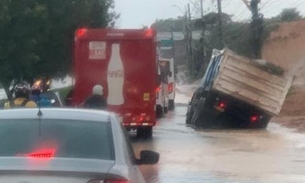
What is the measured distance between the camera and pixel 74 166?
7.81 m

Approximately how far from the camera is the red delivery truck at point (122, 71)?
1065 inches

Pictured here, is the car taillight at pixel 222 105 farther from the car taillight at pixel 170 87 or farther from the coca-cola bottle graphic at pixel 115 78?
the car taillight at pixel 170 87

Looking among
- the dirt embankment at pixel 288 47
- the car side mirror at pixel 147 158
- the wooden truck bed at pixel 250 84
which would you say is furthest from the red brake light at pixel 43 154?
the dirt embankment at pixel 288 47

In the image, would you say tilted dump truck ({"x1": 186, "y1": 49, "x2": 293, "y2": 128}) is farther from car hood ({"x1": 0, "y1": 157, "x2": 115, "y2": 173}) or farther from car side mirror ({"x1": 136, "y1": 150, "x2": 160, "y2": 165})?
car hood ({"x1": 0, "y1": 157, "x2": 115, "y2": 173})

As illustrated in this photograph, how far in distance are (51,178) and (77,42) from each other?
19905 millimetres

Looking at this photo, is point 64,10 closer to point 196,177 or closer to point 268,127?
point 268,127

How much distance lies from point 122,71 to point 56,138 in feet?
60.6

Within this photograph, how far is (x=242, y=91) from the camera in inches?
1283

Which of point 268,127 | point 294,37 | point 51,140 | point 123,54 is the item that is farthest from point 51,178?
point 294,37

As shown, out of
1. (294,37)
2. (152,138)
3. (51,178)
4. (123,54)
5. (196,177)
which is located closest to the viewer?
(51,178)

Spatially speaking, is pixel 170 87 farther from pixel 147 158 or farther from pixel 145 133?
pixel 147 158

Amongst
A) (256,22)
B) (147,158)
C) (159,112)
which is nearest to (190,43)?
(256,22)

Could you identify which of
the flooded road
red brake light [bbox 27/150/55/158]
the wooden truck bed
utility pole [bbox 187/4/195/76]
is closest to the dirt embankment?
utility pole [bbox 187/4/195/76]

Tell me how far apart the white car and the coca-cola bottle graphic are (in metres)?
17.6
